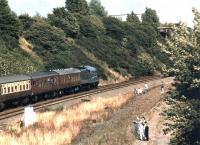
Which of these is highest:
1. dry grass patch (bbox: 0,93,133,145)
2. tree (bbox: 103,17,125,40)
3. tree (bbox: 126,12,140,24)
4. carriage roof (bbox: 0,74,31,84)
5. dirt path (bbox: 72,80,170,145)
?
tree (bbox: 126,12,140,24)

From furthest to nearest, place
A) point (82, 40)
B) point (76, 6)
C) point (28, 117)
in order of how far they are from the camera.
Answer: point (76, 6), point (82, 40), point (28, 117)

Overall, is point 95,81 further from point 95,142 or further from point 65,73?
point 95,142

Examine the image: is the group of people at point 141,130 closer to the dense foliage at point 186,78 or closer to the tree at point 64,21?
the dense foliage at point 186,78

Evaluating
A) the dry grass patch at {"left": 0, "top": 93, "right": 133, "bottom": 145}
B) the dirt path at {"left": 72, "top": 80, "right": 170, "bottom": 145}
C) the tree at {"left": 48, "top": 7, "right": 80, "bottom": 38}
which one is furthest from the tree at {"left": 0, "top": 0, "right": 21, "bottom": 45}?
the dirt path at {"left": 72, "top": 80, "right": 170, "bottom": 145}

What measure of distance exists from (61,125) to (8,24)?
3593 cm

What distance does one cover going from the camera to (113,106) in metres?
42.0

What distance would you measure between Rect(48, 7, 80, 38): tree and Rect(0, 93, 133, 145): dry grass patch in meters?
36.5

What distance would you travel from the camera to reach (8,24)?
6462 centimetres

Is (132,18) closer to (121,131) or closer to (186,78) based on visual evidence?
(121,131)

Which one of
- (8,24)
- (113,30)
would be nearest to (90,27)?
(113,30)

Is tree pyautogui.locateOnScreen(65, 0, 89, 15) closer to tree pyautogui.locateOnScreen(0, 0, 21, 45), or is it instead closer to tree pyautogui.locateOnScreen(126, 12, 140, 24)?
tree pyautogui.locateOnScreen(0, 0, 21, 45)

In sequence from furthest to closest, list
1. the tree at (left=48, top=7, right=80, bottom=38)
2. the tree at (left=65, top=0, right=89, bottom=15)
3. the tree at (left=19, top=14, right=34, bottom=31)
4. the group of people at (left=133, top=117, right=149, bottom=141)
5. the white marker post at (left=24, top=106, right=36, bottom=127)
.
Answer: the tree at (left=65, top=0, right=89, bottom=15) → the tree at (left=48, top=7, right=80, bottom=38) → the tree at (left=19, top=14, right=34, bottom=31) → the white marker post at (left=24, top=106, right=36, bottom=127) → the group of people at (left=133, top=117, right=149, bottom=141)

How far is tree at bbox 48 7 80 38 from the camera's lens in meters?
78.9

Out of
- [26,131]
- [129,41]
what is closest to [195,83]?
[26,131]
